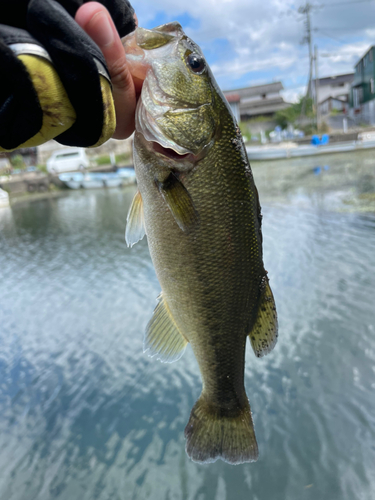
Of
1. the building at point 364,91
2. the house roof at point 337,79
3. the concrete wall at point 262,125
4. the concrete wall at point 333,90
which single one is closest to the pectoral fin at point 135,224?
the building at point 364,91

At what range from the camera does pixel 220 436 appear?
1630mm

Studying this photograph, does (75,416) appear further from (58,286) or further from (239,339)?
(58,286)

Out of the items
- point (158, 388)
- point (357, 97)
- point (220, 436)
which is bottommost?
point (158, 388)

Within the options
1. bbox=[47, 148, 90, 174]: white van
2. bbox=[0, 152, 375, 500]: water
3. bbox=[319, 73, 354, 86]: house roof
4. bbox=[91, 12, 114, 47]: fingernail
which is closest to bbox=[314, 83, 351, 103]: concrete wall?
bbox=[319, 73, 354, 86]: house roof

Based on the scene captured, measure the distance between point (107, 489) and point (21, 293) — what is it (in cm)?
397

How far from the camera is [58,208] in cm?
1404

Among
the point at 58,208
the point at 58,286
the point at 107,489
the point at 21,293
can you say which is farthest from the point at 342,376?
the point at 58,208

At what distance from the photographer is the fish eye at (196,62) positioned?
53.4 inches

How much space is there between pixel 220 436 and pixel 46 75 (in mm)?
1568

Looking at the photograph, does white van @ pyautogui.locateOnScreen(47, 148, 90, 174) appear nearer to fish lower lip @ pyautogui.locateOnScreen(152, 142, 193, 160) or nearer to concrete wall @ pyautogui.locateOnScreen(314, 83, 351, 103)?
fish lower lip @ pyautogui.locateOnScreen(152, 142, 193, 160)

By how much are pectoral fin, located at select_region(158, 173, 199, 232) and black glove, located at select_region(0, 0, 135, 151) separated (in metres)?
0.33

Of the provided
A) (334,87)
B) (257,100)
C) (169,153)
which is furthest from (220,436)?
(334,87)

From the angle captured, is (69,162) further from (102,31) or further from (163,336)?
(102,31)

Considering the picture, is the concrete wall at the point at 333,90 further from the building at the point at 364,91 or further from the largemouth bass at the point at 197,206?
the largemouth bass at the point at 197,206
